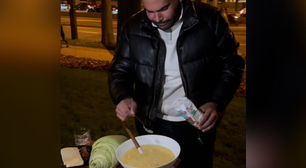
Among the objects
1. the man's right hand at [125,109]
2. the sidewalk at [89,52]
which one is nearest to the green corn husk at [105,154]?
the man's right hand at [125,109]

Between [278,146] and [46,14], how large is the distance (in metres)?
0.41

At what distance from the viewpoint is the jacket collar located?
1645 millimetres

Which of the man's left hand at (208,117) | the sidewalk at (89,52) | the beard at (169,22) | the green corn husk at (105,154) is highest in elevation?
the beard at (169,22)

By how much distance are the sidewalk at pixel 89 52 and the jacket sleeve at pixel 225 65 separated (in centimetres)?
614

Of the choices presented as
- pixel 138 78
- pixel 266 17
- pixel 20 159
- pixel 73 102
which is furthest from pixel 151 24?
pixel 73 102

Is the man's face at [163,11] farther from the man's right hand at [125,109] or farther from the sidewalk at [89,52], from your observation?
the sidewalk at [89,52]

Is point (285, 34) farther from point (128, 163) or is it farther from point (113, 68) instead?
point (113, 68)

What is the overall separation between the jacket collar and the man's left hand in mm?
416

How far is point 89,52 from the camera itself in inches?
349

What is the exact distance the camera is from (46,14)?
0.41 metres

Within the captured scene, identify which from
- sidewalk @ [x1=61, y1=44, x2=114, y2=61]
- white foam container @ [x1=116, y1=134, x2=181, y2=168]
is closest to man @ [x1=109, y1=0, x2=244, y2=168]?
white foam container @ [x1=116, y1=134, x2=181, y2=168]

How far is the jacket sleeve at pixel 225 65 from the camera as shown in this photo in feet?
5.66

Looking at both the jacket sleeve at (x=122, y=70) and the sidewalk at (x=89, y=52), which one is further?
the sidewalk at (x=89, y=52)

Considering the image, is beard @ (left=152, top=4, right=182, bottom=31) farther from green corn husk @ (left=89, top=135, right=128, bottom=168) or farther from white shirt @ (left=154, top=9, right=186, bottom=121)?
green corn husk @ (left=89, top=135, right=128, bottom=168)
